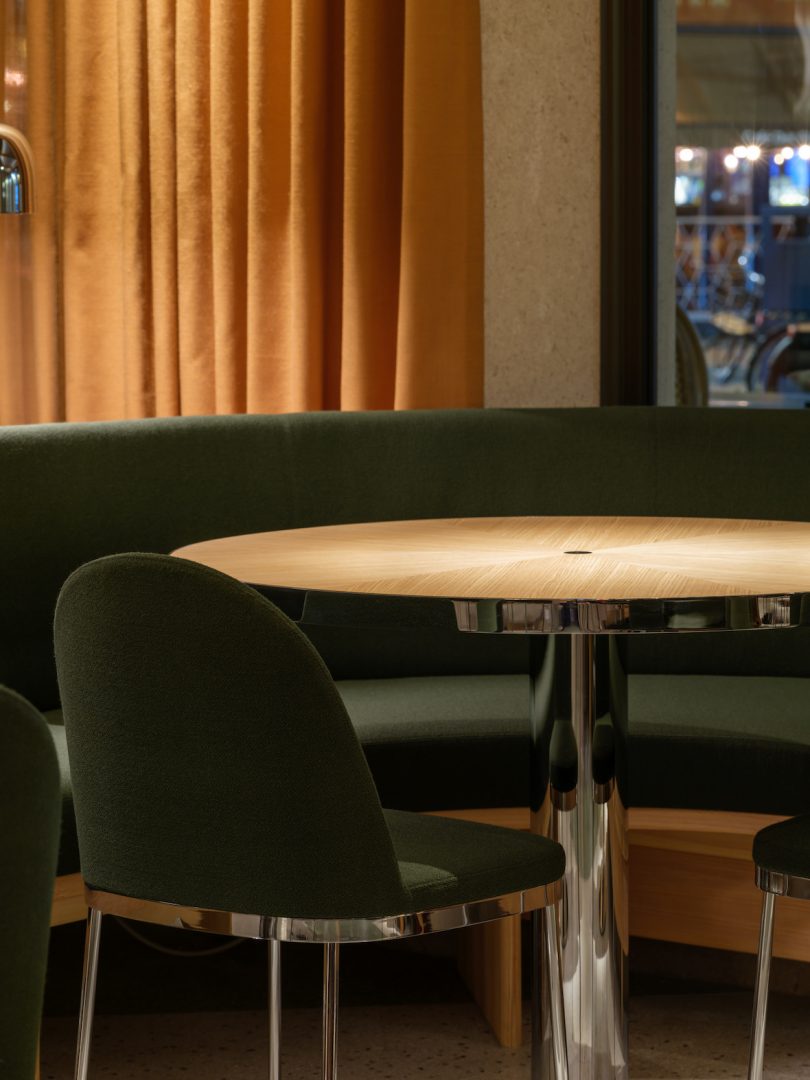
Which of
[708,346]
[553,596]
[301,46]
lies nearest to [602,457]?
[708,346]

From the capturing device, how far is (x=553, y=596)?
1735 mm

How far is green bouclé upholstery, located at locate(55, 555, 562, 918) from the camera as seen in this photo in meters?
1.58

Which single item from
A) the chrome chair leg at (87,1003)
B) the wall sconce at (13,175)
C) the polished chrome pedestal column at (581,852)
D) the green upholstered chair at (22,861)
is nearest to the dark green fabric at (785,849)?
the polished chrome pedestal column at (581,852)

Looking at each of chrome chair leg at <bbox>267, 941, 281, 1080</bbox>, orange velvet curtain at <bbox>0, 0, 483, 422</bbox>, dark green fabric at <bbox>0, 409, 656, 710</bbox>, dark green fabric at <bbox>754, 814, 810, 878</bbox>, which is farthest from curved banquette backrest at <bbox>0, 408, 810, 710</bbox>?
dark green fabric at <bbox>754, 814, 810, 878</bbox>

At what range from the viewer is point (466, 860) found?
1.76m

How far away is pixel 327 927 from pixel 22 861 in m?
0.92

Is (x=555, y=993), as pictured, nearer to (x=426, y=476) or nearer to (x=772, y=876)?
(x=772, y=876)

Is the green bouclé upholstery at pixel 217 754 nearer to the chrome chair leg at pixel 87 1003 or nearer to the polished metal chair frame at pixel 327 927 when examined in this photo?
the polished metal chair frame at pixel 327 927

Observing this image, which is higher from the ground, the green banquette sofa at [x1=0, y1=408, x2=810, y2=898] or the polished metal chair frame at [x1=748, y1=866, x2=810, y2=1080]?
the green banquette sofa at [x1=0, y1=408, x2=810, y2=898]

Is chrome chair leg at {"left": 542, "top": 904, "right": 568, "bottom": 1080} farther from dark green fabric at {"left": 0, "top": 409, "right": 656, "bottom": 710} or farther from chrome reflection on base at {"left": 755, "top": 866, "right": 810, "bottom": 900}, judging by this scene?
dark green fabric at {"left": 0, "top": 409, "right": 656, "bottom": 710}

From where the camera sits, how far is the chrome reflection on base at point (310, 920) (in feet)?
5.39

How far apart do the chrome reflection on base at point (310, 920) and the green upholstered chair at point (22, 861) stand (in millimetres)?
850

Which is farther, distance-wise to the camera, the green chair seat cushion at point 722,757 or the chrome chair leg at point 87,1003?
the green chair seat cushion at point 722,757

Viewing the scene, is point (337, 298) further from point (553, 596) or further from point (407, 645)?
point (553, 596)
